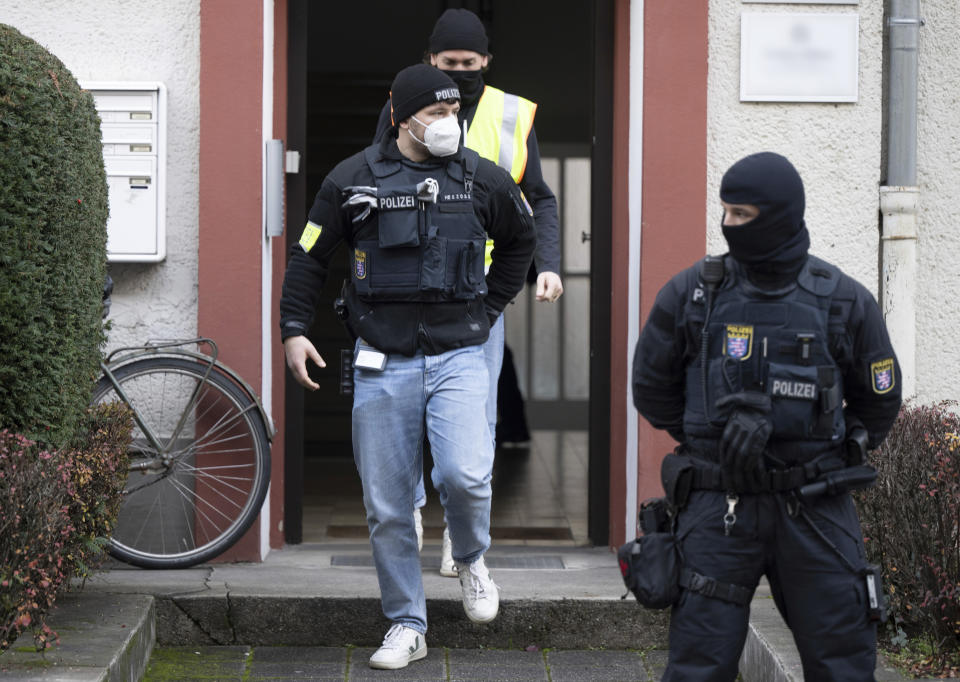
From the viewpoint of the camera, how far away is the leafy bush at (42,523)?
3.75m

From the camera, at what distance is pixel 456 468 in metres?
4.36

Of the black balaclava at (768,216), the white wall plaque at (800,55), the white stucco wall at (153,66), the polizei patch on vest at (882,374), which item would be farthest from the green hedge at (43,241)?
the white wall plaque at (800,55)

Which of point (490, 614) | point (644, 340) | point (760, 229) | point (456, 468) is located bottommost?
point (490, 614)

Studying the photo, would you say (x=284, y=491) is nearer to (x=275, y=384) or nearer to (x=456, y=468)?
(x=275, y=384)

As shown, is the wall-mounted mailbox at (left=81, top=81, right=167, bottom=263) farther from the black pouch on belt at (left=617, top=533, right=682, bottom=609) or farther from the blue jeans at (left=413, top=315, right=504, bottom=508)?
the black pouch on belt at (left=617, top=533, right=682, bottom=609)

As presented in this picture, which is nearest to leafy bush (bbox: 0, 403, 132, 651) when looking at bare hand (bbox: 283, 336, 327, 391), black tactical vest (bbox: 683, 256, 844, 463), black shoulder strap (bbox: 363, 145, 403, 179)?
bare hand (bbox: 283, 336, 327, 391)

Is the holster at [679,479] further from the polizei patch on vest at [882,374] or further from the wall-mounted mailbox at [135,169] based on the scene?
the wall-mounted mailbox at [135,169]

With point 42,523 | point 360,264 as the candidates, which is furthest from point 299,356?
point 42,523

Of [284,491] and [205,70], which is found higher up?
[205,70]

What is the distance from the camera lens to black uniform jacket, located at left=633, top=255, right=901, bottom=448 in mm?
3354

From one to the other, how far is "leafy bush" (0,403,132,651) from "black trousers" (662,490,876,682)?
1.76 metres

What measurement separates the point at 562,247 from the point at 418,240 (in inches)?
300

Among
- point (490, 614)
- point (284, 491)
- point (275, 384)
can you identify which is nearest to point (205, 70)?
point (275, 384)

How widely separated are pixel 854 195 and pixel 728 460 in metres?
2.65
